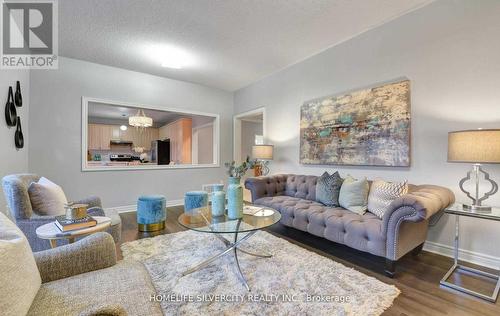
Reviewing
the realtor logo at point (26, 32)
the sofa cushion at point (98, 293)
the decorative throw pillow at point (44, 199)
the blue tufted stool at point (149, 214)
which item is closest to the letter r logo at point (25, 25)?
the realtor logo at point (26, 32)

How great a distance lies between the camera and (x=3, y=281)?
71cm

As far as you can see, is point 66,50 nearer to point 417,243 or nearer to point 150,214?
point 150,214

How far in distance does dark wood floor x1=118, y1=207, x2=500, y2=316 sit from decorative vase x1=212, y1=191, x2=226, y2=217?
1.12 metres

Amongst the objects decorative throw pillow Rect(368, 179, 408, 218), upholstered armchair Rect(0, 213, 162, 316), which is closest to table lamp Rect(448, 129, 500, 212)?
decorative throw pillow Rect(368, 179, 408, 218)

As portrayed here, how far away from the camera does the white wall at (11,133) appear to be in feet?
7.68

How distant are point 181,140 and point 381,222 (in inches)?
247

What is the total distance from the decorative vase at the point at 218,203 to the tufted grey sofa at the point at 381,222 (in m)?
1.05

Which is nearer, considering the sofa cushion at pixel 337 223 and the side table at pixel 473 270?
the side table at pixel 473 270

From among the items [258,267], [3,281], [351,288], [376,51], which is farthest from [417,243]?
[3,281]

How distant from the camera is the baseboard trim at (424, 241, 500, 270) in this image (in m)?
2.12

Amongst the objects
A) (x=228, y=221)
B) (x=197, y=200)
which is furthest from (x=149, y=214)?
(x=228, y=221)

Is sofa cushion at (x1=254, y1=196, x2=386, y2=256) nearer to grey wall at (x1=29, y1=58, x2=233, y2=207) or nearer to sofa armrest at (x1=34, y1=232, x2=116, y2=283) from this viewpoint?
sofa armrest at (x1=34, y1=232, x2=116, y2=283)

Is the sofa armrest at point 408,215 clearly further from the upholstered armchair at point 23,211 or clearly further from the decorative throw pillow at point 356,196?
the upholstered armchair at point 23,211

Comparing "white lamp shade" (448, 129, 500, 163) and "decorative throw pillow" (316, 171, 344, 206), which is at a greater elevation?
"white lamp shade" (448, 129, 500, 163)
